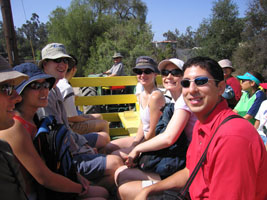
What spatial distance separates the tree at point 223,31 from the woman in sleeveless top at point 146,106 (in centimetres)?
1806

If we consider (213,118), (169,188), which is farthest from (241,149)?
(169,188)

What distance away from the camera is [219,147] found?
3.75 feet

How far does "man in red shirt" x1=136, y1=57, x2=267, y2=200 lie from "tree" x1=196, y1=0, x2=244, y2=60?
63.0ft

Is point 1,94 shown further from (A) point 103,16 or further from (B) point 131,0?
(B) point 131,0

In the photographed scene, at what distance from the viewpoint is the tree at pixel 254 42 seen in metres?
14.8

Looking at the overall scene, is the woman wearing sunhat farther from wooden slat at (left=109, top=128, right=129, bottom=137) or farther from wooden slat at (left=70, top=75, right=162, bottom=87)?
wooden slat at (left=109, top=128, right=129, bottom=137)

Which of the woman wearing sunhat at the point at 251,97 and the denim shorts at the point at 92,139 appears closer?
the denim shorts at the point at 92,139

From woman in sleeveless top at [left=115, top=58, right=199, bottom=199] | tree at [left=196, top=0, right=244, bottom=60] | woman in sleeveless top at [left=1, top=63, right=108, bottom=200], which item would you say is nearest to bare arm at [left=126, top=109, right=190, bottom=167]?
woman in sleeveless top at [left=115, top=58, right=199, bottom=199]

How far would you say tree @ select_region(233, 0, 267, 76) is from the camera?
14.8 metres

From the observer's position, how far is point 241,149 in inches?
42.7

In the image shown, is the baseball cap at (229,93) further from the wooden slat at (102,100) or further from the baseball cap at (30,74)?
the baseball cap at (30,74)

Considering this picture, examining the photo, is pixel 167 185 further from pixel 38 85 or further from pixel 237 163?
pixel 38 85

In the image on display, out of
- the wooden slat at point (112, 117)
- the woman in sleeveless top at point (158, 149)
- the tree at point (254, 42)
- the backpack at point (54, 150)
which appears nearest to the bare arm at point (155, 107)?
the woman in sleeveless top at point (158, 149)

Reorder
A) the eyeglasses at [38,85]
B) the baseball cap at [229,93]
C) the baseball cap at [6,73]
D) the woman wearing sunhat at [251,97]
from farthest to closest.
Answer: the baseball cap at [229,93], the woman wearing sunhat at [251,97], the eyeglasses at [38,85], the baseball cap at [6,73]
